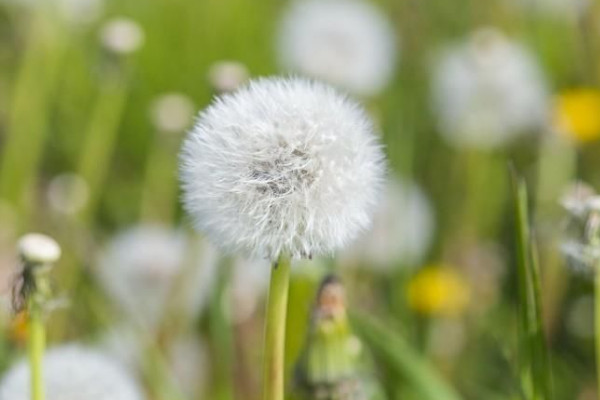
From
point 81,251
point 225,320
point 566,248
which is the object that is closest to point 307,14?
point 81,251

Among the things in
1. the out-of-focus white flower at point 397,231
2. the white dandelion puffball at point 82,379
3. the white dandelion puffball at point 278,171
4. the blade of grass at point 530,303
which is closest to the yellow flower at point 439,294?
the out-of-focus white flower at point 397,231

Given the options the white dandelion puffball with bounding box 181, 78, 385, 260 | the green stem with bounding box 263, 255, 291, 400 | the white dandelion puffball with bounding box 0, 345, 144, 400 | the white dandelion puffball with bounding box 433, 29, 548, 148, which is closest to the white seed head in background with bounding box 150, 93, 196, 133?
the white dandelion puffball with bounding box 0, 345, 144, 400

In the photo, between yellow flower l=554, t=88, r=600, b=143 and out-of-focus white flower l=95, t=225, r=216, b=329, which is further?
yellow flower l=554, t=88, r=600, b=143

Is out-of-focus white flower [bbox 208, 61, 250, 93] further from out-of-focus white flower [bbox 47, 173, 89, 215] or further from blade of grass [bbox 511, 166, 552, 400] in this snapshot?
out-of-focus white flower [bbox 47, 173, 89, 215]

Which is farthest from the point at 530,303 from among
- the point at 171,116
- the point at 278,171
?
the point at 171,116

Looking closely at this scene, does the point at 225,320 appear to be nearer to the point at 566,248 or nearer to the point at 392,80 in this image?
the point at 566,248

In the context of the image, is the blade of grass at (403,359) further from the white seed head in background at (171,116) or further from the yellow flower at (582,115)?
the yellow flower at (582,115)
